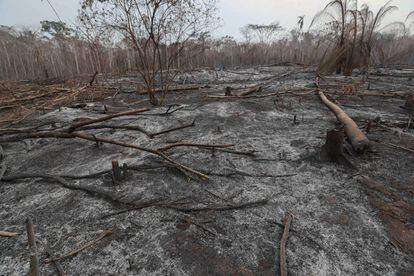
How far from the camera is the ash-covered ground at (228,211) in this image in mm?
1183

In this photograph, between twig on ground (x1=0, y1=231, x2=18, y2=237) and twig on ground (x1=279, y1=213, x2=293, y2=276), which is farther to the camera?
twig on ground (x1=0, y1=231, x2=18, y2=237)

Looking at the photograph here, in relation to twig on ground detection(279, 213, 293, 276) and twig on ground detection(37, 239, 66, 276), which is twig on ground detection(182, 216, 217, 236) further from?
twig on ground detection(37, 239, 66, 276)

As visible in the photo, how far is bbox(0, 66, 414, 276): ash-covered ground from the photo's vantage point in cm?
118

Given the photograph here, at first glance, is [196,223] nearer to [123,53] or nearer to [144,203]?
[144,203]

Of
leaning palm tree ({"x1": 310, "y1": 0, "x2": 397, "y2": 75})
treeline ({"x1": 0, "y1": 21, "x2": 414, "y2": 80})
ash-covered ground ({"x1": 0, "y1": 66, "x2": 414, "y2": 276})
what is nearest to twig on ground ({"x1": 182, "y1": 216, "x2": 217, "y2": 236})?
ash-covered ground ({"x1": 0, "y1": 66, "x2": 414, "y2": 276})

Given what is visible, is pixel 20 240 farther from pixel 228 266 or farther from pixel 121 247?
pixel 228 266

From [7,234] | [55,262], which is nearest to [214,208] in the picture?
[55,262]

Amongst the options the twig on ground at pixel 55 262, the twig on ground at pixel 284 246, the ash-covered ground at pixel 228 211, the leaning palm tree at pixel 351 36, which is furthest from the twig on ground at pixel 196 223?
the leaning palm tree at pixel 351 36

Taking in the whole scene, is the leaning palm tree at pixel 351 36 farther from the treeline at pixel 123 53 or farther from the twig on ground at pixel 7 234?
the twig on ground at pixel 7 234

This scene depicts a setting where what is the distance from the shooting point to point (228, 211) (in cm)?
153

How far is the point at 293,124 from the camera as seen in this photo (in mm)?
3051

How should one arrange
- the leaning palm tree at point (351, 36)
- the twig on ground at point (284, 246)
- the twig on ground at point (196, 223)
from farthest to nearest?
the leaning palm tree at point (351, 36), the twig on ground at point (196, 223), the twig on ground at point (284, 246)

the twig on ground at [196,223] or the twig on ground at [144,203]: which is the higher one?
the twig on ground at [144,203]

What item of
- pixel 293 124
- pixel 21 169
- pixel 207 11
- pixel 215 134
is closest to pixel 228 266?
pixel 215 134
